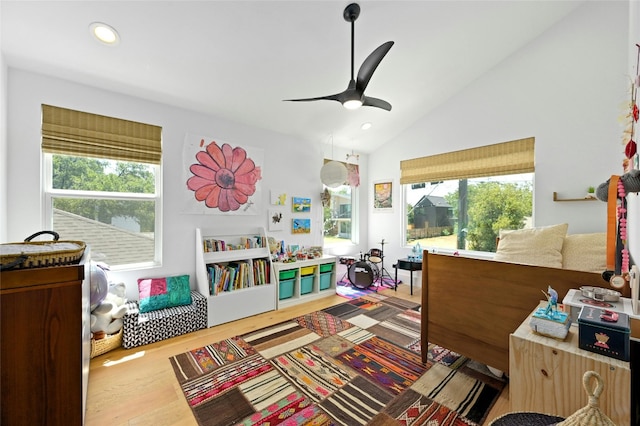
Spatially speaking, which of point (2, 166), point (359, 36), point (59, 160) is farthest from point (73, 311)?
point (359, 36)

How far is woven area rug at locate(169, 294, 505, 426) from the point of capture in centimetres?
162

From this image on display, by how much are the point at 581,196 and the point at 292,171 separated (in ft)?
11.5

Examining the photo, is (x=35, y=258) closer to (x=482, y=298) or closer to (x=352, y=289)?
(x=482, y=298)

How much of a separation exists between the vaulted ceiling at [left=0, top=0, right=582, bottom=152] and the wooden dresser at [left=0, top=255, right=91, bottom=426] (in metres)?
1.90

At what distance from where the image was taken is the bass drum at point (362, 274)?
4121 millimetres

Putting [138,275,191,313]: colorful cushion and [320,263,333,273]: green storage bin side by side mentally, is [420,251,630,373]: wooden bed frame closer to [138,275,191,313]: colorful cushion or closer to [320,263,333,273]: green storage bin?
[320,263,333,273]: green storage bin

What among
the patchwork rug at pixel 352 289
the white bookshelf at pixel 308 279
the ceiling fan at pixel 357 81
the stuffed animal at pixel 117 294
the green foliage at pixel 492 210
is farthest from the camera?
the patchwork rug at pixel 352 289

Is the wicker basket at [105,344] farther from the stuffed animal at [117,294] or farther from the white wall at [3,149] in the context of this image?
the white wall at [3,149]

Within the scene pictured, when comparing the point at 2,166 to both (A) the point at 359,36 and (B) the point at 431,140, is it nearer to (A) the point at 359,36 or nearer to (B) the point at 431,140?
(A) the point at 359,36

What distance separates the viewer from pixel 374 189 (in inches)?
197

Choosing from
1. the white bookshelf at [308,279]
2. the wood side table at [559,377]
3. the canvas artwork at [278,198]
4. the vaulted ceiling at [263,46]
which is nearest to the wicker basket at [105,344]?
the white bookshelf at [308,279]

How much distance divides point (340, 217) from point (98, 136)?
11.6 feet

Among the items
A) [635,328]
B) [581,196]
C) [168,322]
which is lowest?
[168,322]

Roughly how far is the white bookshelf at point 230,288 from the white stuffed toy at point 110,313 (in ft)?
2.43
